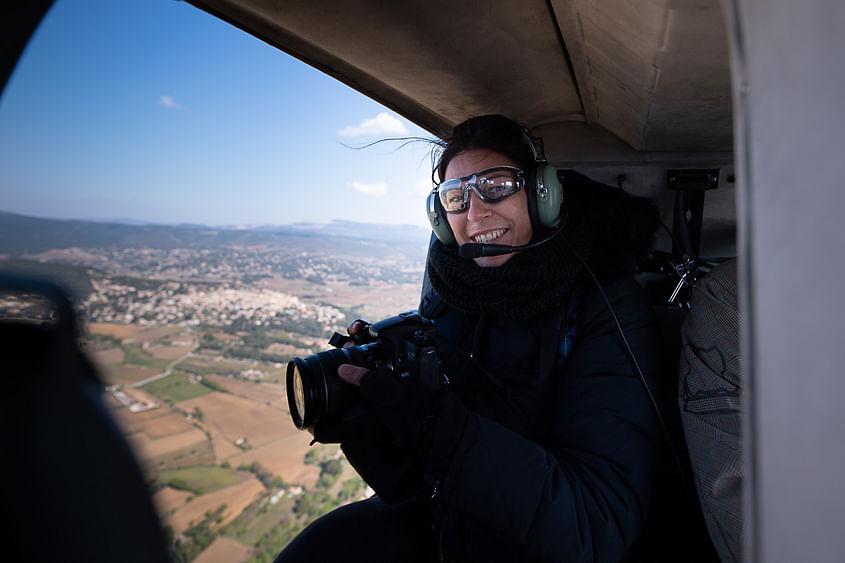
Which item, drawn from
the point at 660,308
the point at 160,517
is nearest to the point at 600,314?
the point at 660,308

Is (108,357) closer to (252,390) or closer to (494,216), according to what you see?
(494,216)

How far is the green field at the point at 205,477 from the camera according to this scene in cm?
63

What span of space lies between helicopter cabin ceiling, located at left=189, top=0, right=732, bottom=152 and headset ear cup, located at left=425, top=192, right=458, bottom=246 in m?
0.38

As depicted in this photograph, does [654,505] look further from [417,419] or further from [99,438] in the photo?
[99,438]

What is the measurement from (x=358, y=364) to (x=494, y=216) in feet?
1.87

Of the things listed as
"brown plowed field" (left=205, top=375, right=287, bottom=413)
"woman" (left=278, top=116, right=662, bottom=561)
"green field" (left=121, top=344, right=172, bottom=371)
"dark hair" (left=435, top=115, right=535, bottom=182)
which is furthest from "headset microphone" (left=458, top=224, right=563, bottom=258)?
"brown plowed field" (left=205, top=375, right=287, bottom=413)

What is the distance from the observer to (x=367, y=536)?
116 cm

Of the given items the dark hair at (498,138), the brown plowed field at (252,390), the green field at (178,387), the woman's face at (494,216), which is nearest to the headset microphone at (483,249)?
the woman's face at (494,216)

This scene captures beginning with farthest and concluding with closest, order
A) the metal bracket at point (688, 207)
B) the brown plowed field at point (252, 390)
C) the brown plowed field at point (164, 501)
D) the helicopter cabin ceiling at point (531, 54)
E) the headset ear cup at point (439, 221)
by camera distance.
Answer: the brown plowed field at point (252, 390), the metal bracket at point (688, 207), the headset ear cup at point (439, 221), the helicopter cabin ceiling at point (531, 54), the brown plowed field at point (164, 501)

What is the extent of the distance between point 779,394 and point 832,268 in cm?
8

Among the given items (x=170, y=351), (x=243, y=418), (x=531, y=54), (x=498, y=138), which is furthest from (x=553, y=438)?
(x=243, y=418)

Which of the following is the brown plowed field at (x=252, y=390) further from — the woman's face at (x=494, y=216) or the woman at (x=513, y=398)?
the woman's face at (x=494, y=216)

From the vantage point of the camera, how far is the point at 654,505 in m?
1.13

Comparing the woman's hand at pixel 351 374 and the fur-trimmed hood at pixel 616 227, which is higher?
the fur-trimmed hood at pixel 616 227
